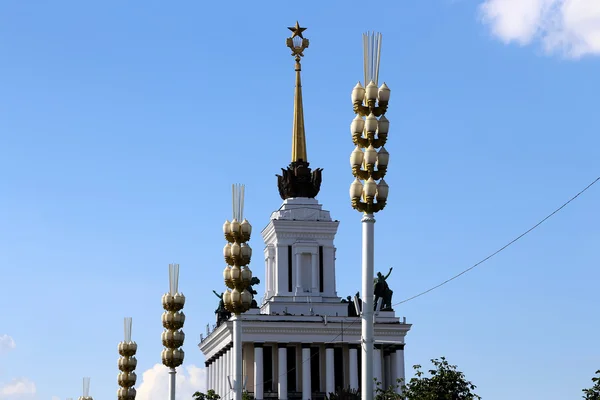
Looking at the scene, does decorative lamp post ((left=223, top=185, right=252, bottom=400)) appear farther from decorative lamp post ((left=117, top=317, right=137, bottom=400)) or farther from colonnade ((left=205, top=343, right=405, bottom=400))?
colonnade ((left=205, top=343, right=405, bottom=400))

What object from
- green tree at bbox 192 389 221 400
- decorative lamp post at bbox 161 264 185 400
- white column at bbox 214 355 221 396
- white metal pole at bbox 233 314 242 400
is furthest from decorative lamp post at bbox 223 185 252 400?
white column at bbox 214 355 221 396

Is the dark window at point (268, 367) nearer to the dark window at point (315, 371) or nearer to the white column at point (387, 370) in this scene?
the dark window at point (315, 371)

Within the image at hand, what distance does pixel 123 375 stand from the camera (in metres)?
45.3

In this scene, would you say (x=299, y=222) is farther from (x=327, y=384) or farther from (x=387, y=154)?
(x=387, y=154)

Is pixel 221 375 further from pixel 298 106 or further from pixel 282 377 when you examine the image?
pixel 298 106

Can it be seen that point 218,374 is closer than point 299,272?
No

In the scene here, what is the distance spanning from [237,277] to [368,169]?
32.1 feet

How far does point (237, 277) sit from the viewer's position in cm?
3222

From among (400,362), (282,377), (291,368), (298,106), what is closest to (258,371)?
(282,377)

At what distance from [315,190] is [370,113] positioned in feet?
163

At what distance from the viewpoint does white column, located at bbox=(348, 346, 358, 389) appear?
69.2 metres

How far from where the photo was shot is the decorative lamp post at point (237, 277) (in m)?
32.1

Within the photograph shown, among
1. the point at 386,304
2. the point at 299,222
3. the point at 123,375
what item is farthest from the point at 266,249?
the point at 123,375

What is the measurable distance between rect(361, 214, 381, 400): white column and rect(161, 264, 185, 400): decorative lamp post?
1531 centimetres
